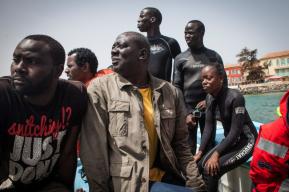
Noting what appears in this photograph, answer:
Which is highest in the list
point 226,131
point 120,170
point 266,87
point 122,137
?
point 122,137

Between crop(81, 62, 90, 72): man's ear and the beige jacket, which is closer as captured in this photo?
the beige jacket

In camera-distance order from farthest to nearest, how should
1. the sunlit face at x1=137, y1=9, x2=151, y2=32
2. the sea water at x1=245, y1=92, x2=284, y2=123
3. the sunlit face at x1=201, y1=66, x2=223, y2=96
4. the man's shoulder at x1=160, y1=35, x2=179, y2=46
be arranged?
1. the sea water at x1=245, y1=92, x2=284, y2=123
2. the sunlit face at x1=137, y1=9, x2=151, y2=32
3. the man's shoulder at x1=160, y1=35, x2=179, y2=46
4. the sunlit face at x1=201, y1=66, x2=223, y2=96

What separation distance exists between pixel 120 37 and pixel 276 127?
58.5 inches

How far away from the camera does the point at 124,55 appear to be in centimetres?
239

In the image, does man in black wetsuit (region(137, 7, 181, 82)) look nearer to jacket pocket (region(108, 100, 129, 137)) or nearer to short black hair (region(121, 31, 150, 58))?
short black hair (region(121, 31, 150, 58))

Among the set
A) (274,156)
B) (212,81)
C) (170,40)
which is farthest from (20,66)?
(170,40)

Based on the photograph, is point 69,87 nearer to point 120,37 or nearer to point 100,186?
point 120,37

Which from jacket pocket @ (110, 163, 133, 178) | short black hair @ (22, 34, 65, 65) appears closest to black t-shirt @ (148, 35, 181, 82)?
short black hair @ (22, 34, 65, 65)

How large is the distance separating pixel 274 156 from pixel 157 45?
9.52 ft

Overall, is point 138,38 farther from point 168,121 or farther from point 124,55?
point 168,121

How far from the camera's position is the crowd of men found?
6.38ft

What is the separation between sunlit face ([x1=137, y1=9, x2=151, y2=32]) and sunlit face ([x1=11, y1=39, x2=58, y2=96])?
3048mm

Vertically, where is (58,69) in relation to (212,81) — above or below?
above

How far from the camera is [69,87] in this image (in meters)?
2.24
